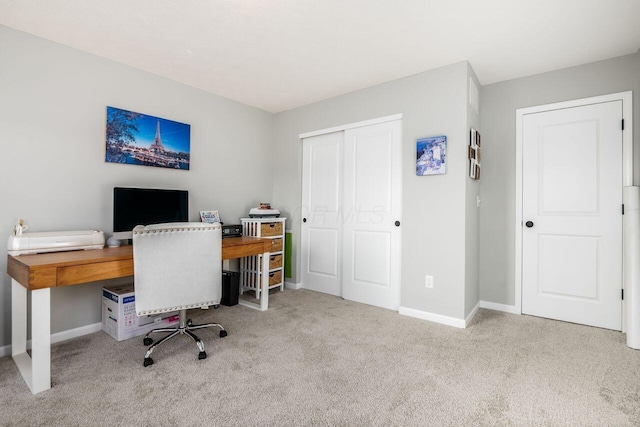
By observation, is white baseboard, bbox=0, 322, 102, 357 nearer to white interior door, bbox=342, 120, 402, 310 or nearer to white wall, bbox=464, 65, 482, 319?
white interior door, bbox=342, 120, 402, 310

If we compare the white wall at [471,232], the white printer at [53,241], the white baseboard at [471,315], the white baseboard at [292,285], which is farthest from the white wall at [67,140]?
the white baseboard at [471,315]

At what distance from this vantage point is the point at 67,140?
2584 millimetres

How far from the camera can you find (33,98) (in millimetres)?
2422

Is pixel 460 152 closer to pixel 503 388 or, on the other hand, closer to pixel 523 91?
pixel 523 91

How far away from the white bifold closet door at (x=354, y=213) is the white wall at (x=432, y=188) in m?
0.15

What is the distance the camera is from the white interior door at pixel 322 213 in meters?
3.83

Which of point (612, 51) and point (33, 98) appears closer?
point (33, 98)

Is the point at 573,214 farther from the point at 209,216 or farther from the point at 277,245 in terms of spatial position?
the point at 209,216

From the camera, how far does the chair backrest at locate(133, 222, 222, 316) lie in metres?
2.06

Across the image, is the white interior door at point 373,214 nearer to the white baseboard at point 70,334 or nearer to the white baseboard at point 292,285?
the white baseboard at point 292,285

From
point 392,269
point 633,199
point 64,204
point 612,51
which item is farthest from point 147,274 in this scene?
point 612,51

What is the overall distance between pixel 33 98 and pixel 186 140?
4.06 ft

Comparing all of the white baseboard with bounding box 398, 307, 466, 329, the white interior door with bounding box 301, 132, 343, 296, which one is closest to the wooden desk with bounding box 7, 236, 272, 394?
the white interior door with bounding box 301, 132, 343, 296

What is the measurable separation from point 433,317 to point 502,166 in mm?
1725
